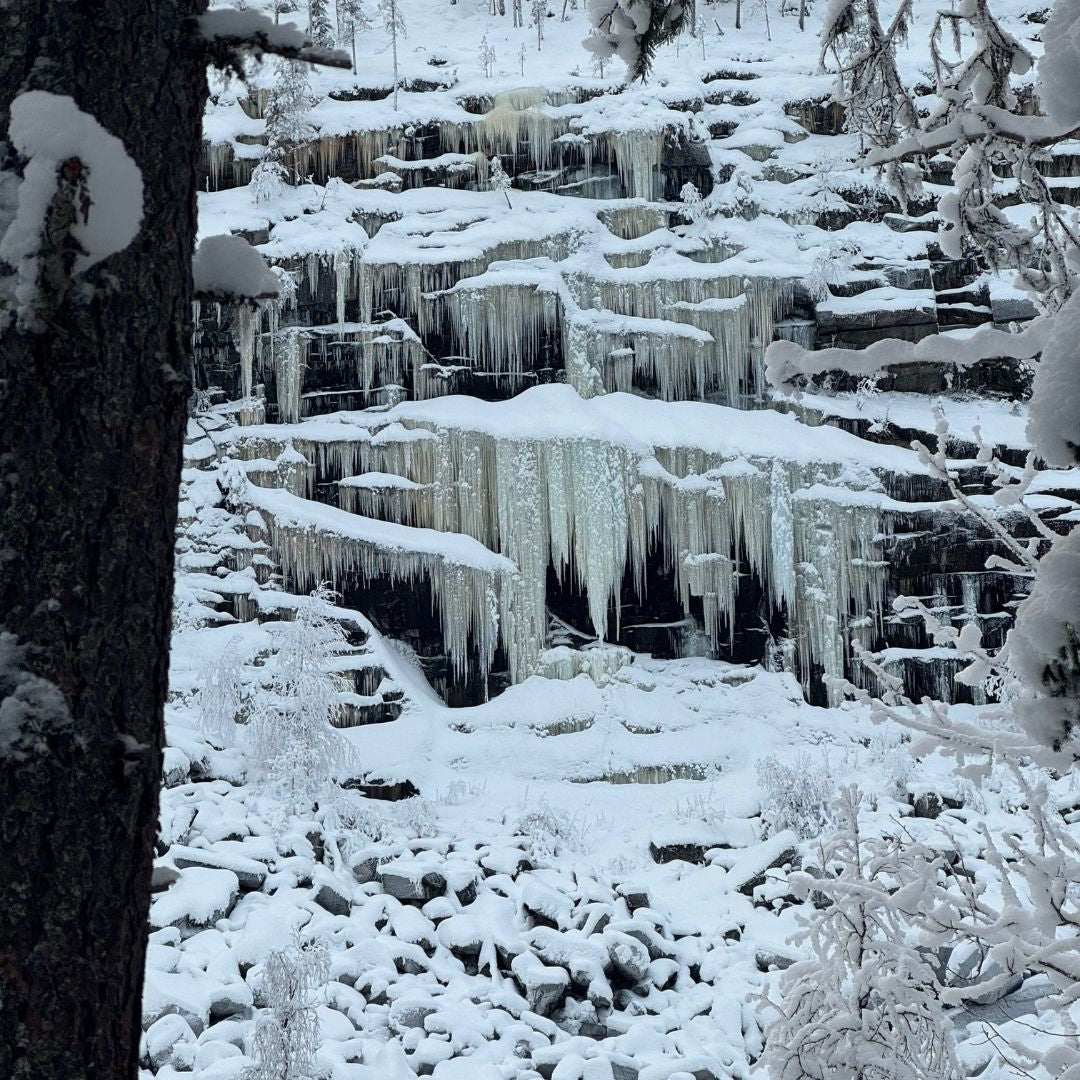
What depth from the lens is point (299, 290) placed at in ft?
52.9

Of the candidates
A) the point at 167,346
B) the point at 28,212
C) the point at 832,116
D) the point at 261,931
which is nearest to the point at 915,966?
the point at 167,346

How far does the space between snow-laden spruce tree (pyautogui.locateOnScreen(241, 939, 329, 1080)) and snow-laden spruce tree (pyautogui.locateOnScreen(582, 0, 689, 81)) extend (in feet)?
19.6

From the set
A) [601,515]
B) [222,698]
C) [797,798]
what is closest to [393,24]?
[601,515]

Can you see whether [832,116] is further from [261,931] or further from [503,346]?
[261,931]

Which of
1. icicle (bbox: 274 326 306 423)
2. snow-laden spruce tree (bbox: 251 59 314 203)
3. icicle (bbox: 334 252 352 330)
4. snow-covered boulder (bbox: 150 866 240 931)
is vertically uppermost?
snow-laden spruce tree (bbox: 251 59 314 203)

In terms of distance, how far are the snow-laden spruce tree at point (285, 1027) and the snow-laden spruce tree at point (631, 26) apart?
5.98 m

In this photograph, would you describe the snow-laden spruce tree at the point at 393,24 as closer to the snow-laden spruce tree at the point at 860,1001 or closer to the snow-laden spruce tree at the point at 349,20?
the snow-laden spruce tree at the point at 349,20

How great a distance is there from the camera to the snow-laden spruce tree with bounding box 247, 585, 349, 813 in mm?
11328

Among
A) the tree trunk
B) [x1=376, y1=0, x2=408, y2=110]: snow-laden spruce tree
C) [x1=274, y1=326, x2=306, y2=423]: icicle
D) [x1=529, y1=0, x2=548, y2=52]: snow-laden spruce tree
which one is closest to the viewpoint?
the tree trunk

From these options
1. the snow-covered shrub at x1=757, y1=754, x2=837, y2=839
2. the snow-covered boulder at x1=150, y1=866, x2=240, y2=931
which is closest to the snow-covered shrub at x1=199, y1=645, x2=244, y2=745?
the snow-covered boulder at x1=150, y1=866, x2=240, y2=931

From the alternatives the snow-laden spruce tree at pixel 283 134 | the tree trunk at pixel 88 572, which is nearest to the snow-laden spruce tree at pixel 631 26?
the tree trunk at pixel 88 572

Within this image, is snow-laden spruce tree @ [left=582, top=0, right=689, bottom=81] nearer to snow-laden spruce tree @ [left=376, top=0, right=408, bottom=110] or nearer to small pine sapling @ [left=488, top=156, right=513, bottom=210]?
small pine sapling @ [left=488, top=156, right=513, bottom=210]

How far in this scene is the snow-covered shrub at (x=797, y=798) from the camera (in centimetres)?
1137

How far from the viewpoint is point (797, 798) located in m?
11.7
